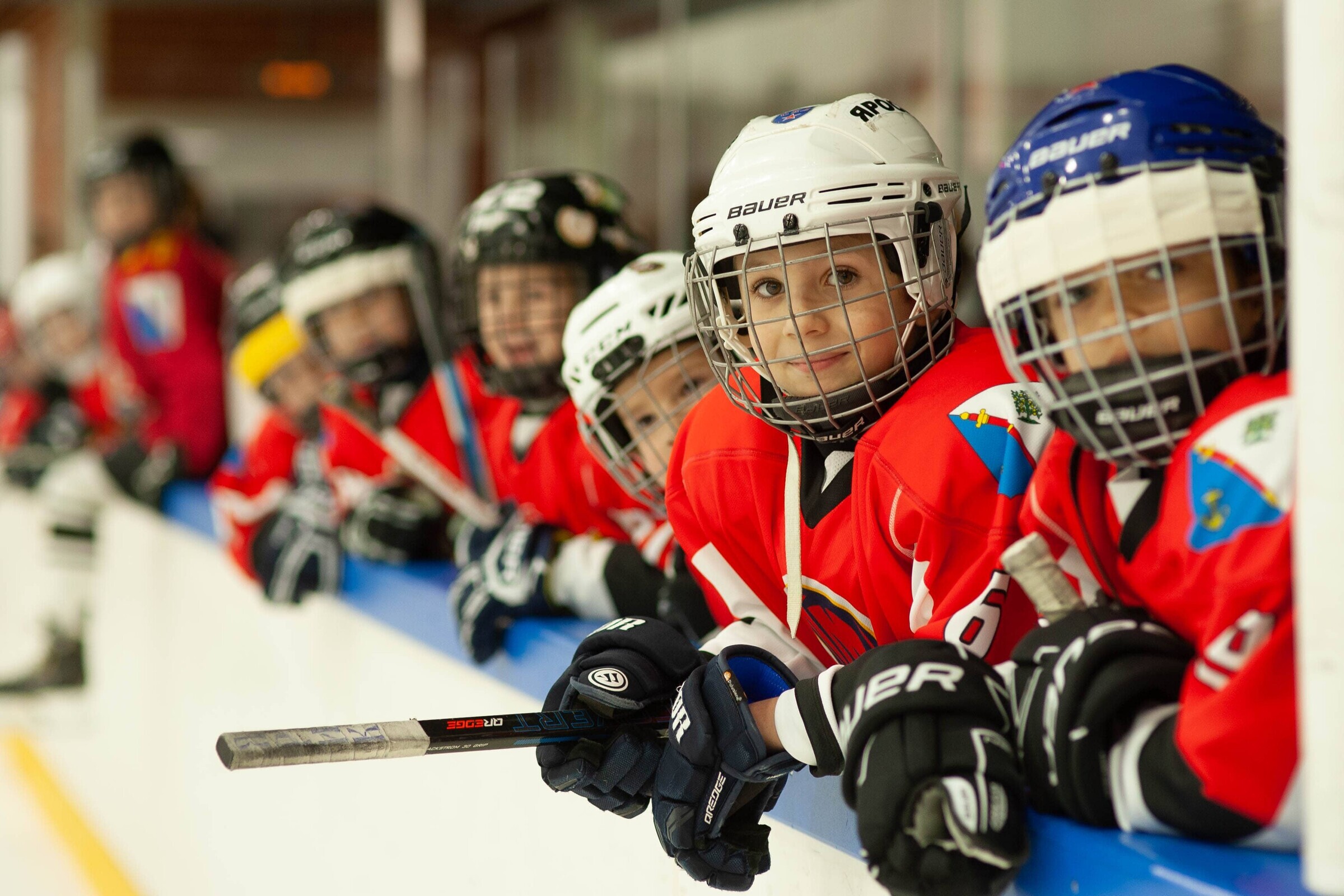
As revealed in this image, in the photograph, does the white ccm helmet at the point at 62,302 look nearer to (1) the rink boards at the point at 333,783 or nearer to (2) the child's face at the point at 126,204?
(2) the child's face at the point at 126,204

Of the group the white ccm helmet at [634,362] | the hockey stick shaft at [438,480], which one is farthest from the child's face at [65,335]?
the white ccm helmet at [634,362]

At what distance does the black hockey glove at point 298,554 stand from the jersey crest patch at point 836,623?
1.33m

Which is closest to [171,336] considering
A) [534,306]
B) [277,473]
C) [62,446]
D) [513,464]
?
[62,446]

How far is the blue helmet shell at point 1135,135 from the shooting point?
3.35 ft

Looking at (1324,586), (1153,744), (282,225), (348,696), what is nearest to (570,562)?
(348,696)

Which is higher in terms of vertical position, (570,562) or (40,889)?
(570,562)

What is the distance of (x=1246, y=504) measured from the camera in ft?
3.03

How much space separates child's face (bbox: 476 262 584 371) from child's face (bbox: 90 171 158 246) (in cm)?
269

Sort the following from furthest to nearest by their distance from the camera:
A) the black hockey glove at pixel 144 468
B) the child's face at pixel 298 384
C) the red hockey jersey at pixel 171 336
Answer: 1. the red hockey jersey at pixel 171 336
2. the black hockey glove at pixel 144 468
3. the child's face at pixel 298 384

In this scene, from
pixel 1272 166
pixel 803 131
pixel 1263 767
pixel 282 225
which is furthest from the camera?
pixel 282 225

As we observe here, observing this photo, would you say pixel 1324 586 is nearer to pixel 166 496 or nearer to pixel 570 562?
pixel 570 562

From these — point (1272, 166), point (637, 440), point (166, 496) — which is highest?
point (1272, 166)

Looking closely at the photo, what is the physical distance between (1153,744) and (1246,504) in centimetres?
17

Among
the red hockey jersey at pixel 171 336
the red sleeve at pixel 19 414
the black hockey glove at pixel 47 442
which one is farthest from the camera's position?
the red sleeve at pixel 19 414
